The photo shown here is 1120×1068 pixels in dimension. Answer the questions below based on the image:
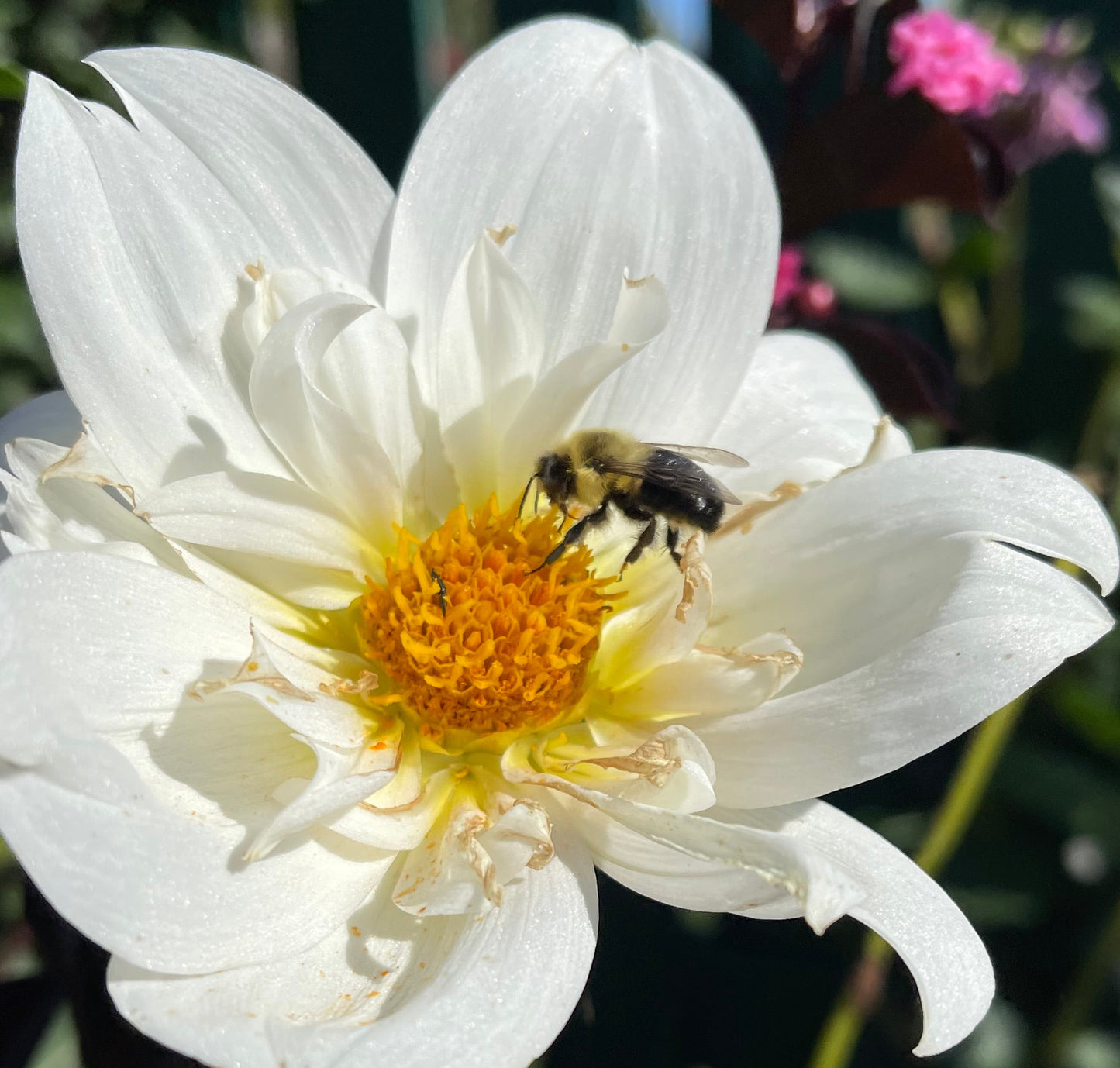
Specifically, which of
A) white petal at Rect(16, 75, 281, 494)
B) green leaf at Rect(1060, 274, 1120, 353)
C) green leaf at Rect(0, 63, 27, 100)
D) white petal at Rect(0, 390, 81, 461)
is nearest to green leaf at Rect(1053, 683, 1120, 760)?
green leaf at Rect(1060, 274, 1120, 353)

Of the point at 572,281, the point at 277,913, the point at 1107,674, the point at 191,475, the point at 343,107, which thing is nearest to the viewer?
the point at 277,913

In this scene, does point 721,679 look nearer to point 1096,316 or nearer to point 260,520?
point 260,520

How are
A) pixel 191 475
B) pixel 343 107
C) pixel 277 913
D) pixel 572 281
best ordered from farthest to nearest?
pixel 343 107
pixel 572 281
pixel 191 475
pixel 277 913

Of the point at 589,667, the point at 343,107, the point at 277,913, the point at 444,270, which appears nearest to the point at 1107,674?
the point at 589,667

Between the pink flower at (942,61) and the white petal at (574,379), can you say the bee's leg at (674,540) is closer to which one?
the white petal at (574,379)

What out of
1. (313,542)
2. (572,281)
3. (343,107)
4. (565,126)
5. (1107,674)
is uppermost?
(565,126)

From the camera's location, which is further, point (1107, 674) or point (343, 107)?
point (343, 107)

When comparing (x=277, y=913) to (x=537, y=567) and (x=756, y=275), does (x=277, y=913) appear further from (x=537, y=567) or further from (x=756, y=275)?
(x=756, y=275)

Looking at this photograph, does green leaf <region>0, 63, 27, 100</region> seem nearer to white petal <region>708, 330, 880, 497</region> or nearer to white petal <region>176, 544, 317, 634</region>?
white petal <region>176, 544, 317, 634</region>
